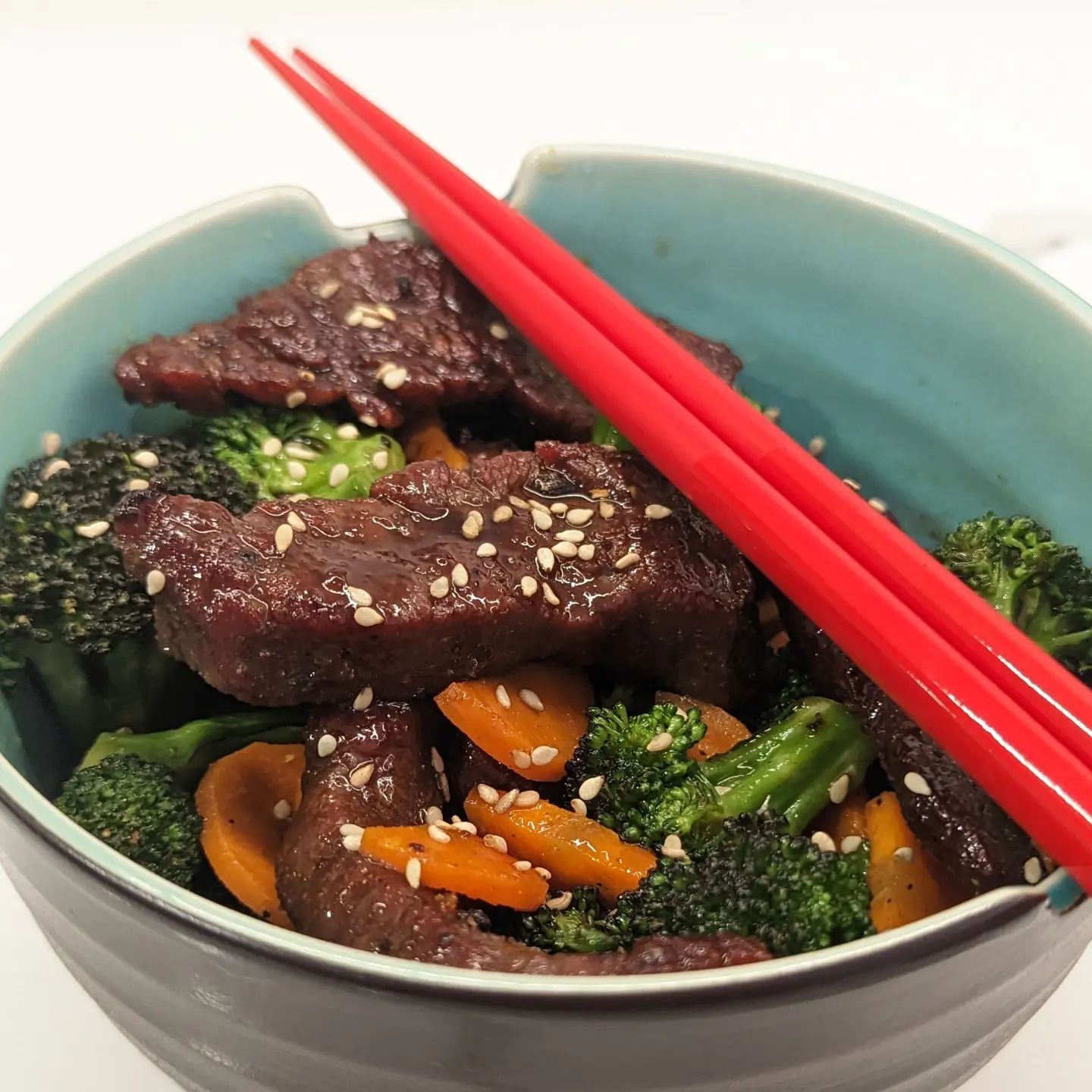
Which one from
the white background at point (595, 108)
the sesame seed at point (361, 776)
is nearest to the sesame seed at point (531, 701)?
the sesame seed at point (361, 776)

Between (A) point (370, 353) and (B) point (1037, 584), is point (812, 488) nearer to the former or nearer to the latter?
(B) point (1037, 584)

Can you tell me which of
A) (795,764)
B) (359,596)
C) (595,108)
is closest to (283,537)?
(359,596)

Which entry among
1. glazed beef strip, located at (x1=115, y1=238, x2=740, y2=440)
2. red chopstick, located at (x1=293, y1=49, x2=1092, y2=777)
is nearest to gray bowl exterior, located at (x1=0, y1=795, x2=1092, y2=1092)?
red chopstick, located at (x1=293, y1=49, x2=1092, y2=777)

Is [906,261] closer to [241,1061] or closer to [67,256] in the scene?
Result: [241,1061]

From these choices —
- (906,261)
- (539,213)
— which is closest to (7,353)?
(539,213)

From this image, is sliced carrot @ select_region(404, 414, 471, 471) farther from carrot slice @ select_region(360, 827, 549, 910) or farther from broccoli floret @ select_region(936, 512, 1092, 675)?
broccoli floret @ select_region(936, 512, 1092, 675)
